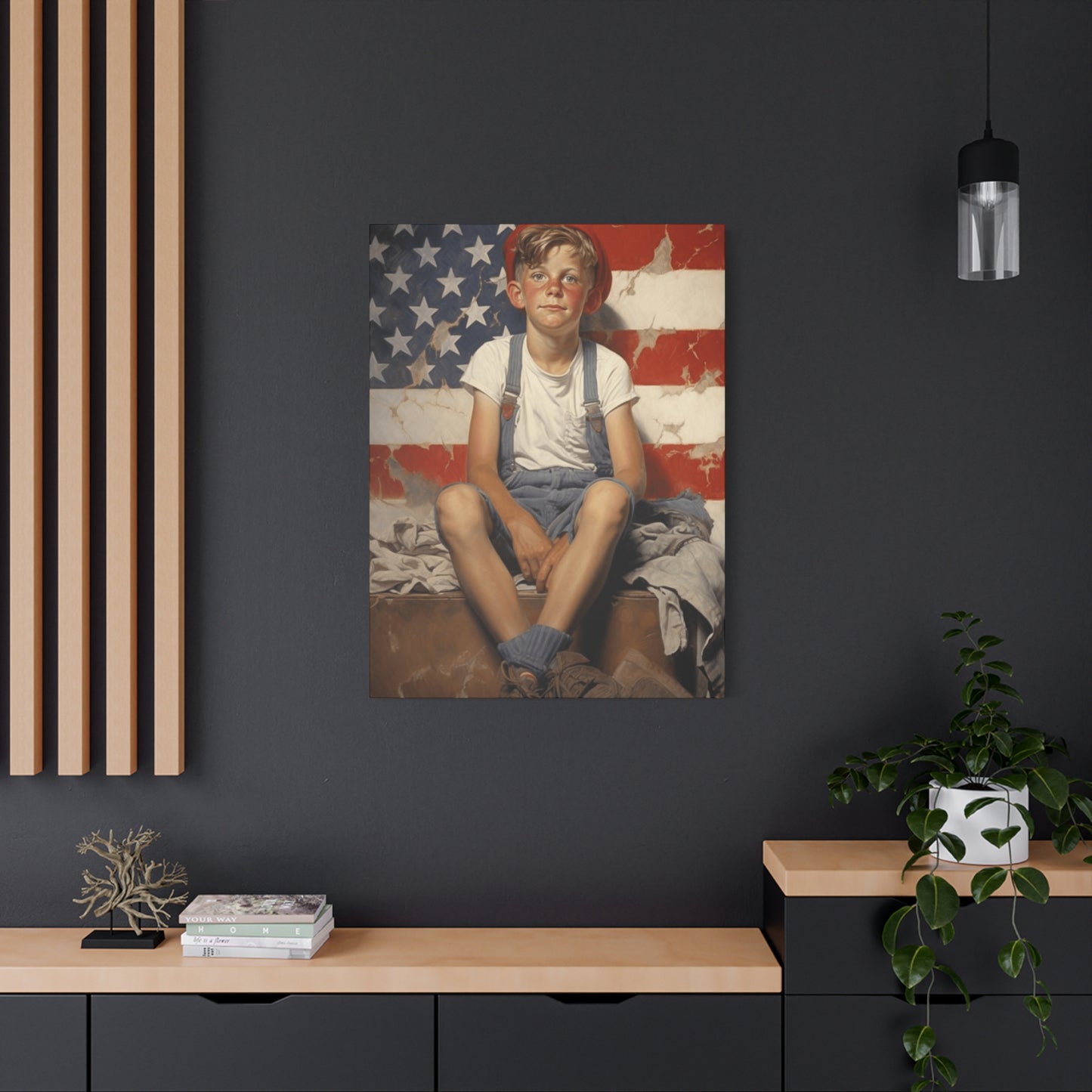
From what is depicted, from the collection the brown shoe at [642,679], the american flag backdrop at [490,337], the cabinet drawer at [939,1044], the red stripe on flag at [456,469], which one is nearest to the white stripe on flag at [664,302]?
the american flag backdrop at [490,337]

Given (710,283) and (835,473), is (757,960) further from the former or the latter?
(710,283)

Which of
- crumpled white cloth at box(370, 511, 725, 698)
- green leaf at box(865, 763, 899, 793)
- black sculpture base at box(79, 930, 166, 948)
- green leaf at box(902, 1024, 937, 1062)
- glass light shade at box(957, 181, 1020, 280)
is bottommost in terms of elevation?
green leaf at box(902, 1024, 937, 1062)

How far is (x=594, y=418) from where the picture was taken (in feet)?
7.07

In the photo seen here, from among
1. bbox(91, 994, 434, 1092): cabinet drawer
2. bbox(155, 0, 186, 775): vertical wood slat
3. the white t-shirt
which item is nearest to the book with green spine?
bbox(91, 994, 434, 1092): cabinet drawer

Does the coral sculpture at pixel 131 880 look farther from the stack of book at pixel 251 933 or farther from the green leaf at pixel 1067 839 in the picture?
the green leaf at pixel 1067 839

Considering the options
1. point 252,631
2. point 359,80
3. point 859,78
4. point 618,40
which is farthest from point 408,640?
point 859,78

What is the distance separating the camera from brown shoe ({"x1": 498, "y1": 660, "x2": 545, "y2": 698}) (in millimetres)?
2146

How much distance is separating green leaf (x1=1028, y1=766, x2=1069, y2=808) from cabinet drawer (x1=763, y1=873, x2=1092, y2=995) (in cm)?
23

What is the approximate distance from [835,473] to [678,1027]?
123cm

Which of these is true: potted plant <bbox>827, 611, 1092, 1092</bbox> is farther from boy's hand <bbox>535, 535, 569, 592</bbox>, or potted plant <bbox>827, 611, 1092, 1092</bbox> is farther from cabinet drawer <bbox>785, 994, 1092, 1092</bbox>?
boy's hand <bbox>535, 535, 569, 592</bbox>

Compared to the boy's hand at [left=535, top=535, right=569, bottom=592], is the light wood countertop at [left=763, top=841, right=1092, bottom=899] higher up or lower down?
lower down

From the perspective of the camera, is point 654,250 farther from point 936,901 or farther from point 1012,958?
point 1012,958

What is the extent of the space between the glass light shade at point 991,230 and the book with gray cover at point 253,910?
6.28ft

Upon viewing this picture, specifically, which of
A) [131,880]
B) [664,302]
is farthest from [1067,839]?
[131,880]
